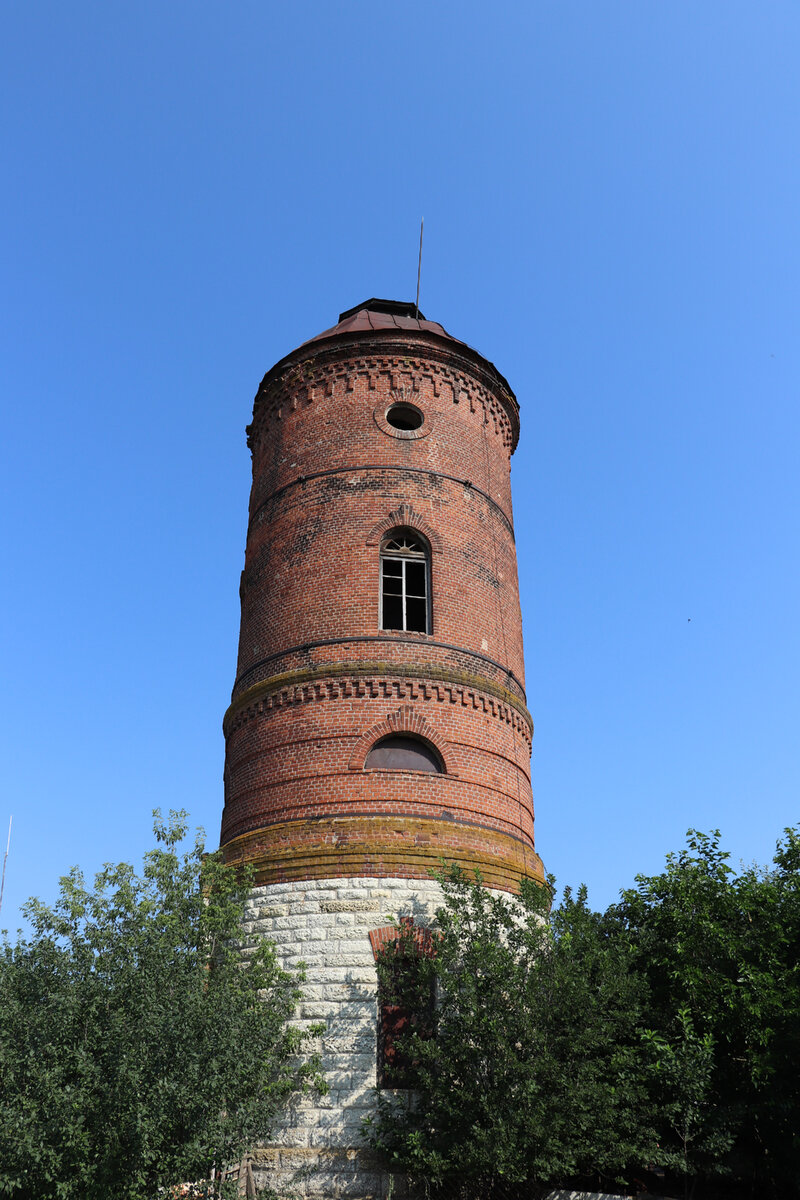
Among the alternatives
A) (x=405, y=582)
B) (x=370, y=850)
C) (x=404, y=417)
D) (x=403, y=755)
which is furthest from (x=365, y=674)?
(x=404, y=417)

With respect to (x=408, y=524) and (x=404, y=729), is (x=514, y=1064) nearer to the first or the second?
(x=404, y=729)

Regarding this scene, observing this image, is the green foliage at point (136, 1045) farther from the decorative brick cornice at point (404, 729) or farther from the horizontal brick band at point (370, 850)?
the decorative brick cornice at point (404, 729)

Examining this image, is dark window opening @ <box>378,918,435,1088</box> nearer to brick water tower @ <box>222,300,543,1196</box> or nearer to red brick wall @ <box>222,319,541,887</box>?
brick water tower @ <box>222,300,543,1196</box>

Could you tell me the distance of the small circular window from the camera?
58.3ft

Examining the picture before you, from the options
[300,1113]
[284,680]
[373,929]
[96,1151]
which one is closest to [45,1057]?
[96,1151]

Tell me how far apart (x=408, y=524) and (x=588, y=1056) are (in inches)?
330

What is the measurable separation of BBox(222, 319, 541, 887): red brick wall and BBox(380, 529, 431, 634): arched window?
0.80 feet

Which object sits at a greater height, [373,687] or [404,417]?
[404,417]

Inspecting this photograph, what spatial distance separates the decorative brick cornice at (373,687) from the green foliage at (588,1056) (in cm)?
314

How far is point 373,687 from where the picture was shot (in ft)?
49.5

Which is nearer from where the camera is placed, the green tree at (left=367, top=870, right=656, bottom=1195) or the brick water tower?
the green tree at (left=367, top=870, right=656, bottom=1195)

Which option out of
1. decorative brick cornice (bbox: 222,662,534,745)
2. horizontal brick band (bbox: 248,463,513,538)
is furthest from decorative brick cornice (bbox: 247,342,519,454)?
decorative brick cornice (bbox: 222,662,534,745)

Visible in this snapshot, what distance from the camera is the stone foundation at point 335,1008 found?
1204 centimetres

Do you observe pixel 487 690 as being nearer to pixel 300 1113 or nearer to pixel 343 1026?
pixel 343 1026
